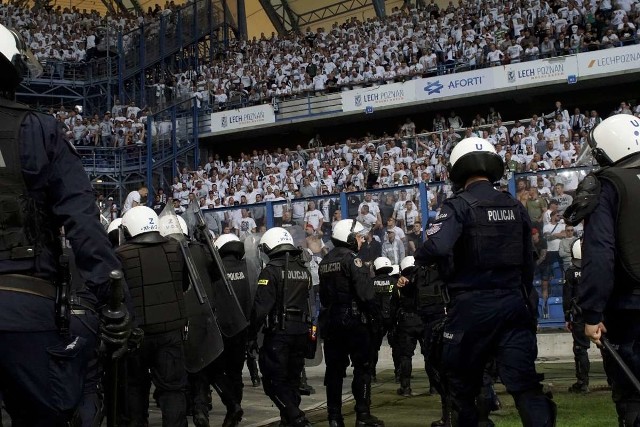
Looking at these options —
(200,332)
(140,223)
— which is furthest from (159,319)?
(200,332)

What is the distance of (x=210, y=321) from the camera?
7824 millimetres

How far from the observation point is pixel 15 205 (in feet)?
10.1

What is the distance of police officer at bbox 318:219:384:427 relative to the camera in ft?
27.3

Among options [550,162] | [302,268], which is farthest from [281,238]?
[550,162]

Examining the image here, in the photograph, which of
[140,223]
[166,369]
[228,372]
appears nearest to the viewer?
[166,369]

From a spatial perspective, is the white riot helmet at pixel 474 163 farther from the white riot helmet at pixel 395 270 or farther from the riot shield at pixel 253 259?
the white riot helmet at pixel 395 270

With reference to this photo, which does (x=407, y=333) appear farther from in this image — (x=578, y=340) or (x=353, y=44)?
(x=353, y=44)

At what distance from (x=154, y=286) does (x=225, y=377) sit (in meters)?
2.30

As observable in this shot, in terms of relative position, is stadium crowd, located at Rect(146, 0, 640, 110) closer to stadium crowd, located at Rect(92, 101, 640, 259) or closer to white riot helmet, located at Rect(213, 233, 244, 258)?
stadium crowd, located at Rect(92, 101, 640, 259)

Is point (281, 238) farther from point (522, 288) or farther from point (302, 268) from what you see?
point (522, 288)

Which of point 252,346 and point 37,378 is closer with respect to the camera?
point 37,378

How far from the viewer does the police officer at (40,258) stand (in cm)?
302

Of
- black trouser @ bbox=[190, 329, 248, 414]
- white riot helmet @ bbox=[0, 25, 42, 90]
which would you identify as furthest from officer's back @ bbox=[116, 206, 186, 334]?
white riot helmet @ bbox=[0, 25, 42, 90]

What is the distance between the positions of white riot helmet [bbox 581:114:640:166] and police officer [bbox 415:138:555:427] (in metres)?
0.71
